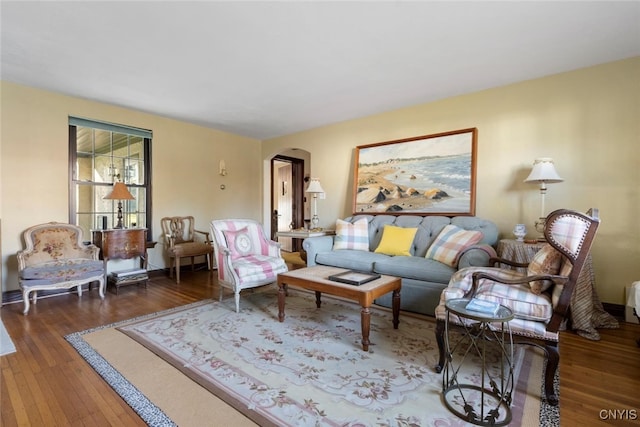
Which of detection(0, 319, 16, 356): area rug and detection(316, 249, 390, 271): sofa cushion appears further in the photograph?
detection(316, 249, 390, 271): sofa cushion

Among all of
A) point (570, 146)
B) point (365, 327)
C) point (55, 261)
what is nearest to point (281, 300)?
point (365, 327)

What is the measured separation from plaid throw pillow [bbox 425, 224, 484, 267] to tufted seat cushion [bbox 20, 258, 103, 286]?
12.5ft

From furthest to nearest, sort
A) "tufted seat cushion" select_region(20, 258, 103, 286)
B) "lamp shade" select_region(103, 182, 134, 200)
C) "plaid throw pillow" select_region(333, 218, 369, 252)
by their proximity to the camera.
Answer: "plaid throw pillow" select_region(333, 218, 369, 252)
"lamp shade" select_region(103, 182, 134, 200)
"tufted seat cushion" select_region(20, 258, 103, 286)

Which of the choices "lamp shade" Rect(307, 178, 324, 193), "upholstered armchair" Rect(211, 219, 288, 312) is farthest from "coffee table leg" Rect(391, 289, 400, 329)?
"lamp shade" Rect(307, 178, 324, 193)

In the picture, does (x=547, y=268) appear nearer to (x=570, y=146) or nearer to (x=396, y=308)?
(x=396, y=308)

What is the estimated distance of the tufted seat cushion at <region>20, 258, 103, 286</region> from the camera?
9.87 ft

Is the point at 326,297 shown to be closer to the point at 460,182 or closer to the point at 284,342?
the point at 284,342

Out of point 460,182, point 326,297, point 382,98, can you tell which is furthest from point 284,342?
point 382,98

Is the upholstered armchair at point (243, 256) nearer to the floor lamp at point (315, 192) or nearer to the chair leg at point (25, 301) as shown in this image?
the floor lamp at point (315, 192)

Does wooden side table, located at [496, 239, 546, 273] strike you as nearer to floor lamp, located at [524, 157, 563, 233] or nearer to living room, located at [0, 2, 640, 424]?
floor lamp, located at [524, 157, 563, 233]

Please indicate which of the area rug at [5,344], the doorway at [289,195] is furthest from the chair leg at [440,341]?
the doorway at [289,195]

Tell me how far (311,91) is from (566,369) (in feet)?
11.5

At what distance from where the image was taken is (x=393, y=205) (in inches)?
167

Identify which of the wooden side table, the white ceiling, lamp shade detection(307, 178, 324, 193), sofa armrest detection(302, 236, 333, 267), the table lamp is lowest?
sofa armrest detection(302, 236, 333, 267)
